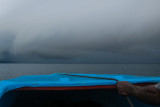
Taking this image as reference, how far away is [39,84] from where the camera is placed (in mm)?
2945

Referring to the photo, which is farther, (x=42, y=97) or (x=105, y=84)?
(x=42, y=97)

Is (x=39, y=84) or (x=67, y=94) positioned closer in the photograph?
(x=39, y=84)

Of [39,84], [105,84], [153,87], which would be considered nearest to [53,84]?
→ [39,84]

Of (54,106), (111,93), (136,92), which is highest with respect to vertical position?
(136,92)

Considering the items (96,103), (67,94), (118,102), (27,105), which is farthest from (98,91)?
(27,105)

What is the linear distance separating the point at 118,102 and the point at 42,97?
9.05 feet

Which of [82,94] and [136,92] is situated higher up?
[136,92]

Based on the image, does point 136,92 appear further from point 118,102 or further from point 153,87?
point 118,102

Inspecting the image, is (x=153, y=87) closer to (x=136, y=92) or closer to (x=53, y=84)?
(x=136, y=92)

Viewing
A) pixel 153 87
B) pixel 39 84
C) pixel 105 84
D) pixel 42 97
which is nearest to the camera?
pixel 153 87

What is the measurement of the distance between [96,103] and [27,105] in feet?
8.02

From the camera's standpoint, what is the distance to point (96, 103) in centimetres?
516

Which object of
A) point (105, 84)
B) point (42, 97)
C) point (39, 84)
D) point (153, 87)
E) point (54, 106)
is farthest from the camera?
point (42, 97)

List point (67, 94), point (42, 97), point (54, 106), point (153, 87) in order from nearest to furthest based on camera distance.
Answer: point (153, 87)
point (54, 106)
point (42, 97)
point (67, 94)
